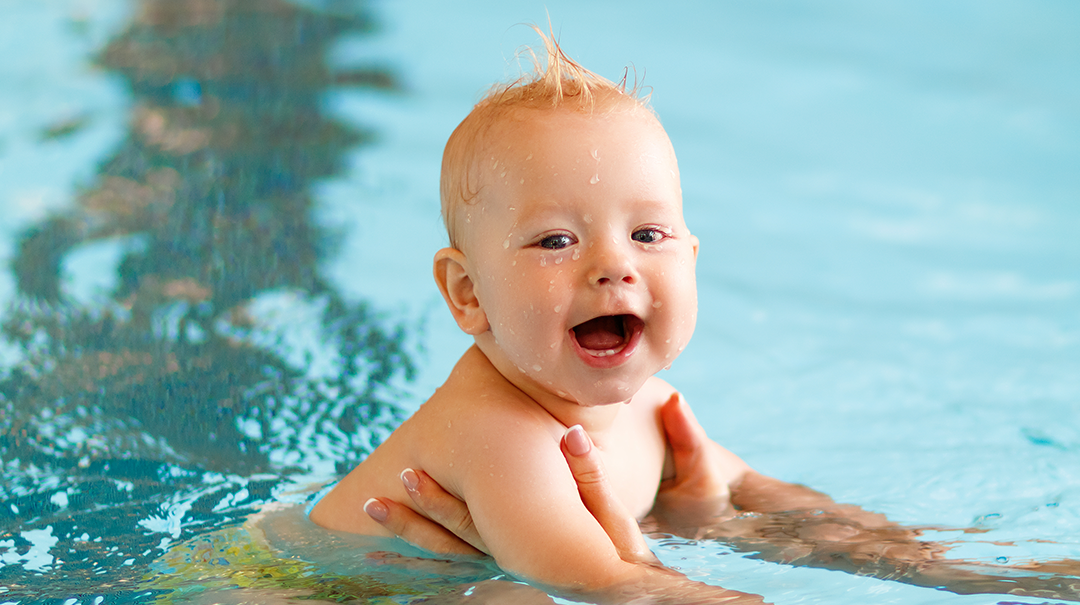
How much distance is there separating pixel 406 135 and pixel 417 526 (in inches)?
147

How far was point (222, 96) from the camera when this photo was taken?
17.4ft

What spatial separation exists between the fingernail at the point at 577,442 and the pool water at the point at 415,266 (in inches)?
9.6

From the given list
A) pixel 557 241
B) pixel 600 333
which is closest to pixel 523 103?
pixel 557 241

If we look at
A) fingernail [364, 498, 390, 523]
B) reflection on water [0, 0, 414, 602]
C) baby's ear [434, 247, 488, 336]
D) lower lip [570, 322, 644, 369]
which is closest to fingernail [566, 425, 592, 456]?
lower lip [570, 322, 644, 369]

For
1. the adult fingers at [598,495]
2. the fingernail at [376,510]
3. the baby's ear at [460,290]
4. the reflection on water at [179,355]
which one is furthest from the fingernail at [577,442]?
the reflection on water at [179,355]

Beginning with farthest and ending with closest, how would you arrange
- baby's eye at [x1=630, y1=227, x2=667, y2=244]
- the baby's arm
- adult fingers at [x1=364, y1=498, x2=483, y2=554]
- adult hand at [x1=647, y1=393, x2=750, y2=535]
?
adult hand at [x1=647, y1=393, x2=750, y2=535]
adult fingers at [x1=364, y1=498, x2=483, y2=554]
baby's eye at [x1=630, y1=227, x2=667, y2=244]
the baby's arm

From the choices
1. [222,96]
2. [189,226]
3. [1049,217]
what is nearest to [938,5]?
[1049,217]

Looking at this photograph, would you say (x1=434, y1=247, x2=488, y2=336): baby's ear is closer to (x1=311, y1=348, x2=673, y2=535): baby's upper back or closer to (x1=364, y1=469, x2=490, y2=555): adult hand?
(x1=311, y1=348, x2=673, y2=535): baby's upper back

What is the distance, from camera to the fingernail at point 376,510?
164 cm

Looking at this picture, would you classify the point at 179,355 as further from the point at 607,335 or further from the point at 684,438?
the point at 607,335

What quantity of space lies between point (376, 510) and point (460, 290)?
1.21 ft

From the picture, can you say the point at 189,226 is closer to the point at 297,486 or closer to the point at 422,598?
the point at 297,486

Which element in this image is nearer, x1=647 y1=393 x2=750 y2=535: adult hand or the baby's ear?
the baby's ear

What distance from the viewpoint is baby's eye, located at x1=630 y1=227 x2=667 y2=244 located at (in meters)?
Result: 1.50
